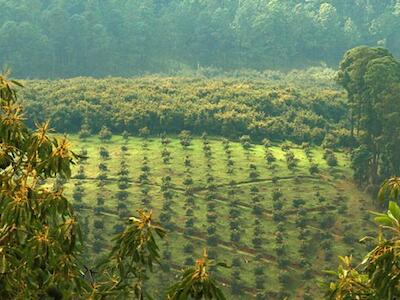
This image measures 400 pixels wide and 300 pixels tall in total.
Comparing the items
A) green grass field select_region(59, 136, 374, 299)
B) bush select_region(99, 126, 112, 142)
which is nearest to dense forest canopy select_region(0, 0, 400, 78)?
bush select_region(99, 126, 112, 142)

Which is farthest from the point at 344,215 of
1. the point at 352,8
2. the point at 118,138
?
the point at 352,8

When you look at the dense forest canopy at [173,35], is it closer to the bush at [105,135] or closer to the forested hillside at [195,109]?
the forested hillside at [195,109]

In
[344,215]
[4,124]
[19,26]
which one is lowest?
[344,215]

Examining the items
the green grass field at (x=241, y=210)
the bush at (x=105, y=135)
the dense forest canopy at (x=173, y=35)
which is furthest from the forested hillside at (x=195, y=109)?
the dense forest canopy at (x=173, y=35)

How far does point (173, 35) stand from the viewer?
11712cm

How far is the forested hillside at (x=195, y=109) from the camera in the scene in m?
58.6

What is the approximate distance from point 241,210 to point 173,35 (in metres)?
79.5

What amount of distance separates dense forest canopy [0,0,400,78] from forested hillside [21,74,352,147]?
30.3 metres

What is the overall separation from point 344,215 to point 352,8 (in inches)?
3966

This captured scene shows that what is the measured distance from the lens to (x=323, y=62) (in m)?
116

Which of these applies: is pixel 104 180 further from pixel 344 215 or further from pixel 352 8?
pixel 352 8

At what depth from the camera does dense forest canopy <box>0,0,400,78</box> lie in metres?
102

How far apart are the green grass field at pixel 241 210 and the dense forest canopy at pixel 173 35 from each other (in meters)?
52.2

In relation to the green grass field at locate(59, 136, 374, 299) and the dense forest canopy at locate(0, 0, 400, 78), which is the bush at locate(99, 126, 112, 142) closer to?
the green grass field at locate(59, 136, 374, 299)
